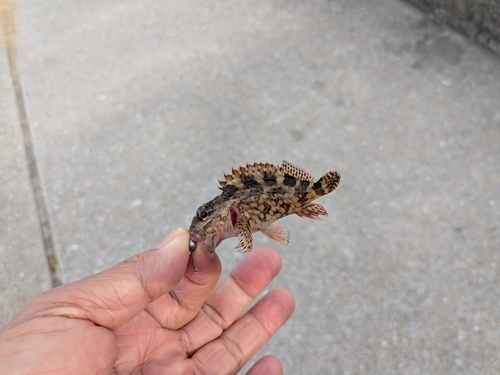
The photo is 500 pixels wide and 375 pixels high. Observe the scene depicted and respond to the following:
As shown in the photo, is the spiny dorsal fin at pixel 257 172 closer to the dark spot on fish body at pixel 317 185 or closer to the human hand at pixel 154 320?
the dark spot on fish body at pixel 317 185

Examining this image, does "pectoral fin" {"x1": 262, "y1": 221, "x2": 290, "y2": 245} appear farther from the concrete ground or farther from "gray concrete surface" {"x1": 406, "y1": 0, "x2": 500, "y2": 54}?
"gray concrete surface" {"x1": 406, "y1": 0, "x2": 500, "y2": 54}

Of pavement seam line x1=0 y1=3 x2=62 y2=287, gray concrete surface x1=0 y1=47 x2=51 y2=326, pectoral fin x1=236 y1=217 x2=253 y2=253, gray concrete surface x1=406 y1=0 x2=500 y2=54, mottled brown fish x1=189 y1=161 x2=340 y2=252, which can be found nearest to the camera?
pectoral fin x1=236 y1=217 x2=253 y2=253

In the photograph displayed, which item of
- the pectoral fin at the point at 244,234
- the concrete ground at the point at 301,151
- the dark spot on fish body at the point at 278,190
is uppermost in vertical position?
the dark spot on fish body at the point at 278,190

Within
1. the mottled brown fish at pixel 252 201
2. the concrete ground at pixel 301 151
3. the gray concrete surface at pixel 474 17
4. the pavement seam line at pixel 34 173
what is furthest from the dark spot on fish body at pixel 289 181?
the gray concrete surface at pixel 474 17

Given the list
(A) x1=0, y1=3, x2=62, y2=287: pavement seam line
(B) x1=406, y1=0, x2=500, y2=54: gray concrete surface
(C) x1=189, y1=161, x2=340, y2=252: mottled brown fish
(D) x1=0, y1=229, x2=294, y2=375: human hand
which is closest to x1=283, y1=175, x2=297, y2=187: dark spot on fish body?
(C) x1=189, y1=161, x2=340, y2=252: mottled brown fish

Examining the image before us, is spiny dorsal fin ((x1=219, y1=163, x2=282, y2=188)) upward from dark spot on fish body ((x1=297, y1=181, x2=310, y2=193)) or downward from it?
upward

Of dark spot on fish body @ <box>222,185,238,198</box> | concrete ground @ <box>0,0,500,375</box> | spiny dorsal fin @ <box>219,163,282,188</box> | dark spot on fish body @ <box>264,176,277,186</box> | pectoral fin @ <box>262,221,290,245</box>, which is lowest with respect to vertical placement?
concrete ground @ <box>0,0,500,375</box>

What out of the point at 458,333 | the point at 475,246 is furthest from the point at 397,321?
the point at 475,246
